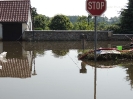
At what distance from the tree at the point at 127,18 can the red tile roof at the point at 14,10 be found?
29.0 feet

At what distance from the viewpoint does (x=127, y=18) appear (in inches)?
1014

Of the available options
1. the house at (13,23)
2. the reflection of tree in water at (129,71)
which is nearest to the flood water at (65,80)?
the reflection of tree in water at (129,71)

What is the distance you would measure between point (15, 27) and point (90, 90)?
16.4m

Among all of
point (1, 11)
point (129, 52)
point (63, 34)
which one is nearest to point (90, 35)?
point (63, 34)

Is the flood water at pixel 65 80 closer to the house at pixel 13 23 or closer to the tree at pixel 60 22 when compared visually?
the house at pixel 13 23

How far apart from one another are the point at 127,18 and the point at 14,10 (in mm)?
10109

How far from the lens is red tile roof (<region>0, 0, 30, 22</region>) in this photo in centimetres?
2222

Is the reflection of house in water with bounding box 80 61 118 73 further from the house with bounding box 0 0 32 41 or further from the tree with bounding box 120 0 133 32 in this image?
the tree with bounding box 120 0 133 32

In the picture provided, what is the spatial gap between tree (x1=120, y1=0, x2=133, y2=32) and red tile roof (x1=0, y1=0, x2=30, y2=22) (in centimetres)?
884

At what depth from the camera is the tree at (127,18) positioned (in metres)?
25.6

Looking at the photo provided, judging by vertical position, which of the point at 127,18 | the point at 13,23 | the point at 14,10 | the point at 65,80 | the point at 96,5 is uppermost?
the point at 14,10

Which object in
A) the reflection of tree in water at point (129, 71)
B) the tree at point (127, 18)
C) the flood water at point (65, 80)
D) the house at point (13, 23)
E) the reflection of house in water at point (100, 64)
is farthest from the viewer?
the tree at point (127, 18)

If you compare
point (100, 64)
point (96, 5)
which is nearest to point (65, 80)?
point (96, 5)

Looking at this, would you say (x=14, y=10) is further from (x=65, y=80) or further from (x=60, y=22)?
(x=65, y=80)
